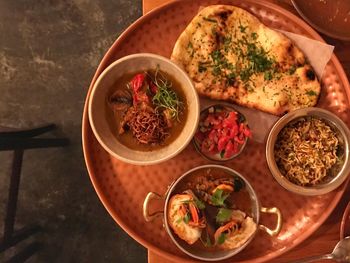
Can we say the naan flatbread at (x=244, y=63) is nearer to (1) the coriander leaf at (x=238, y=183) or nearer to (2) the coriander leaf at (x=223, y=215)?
(1) the coriander leaf at (x=238, y=183)

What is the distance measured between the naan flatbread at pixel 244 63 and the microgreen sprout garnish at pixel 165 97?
0.51 ft

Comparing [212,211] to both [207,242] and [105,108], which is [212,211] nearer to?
[207,242]

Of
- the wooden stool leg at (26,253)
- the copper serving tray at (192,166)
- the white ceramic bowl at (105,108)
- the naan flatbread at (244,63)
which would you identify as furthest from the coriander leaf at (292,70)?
the wooden stool leg at (26,253)

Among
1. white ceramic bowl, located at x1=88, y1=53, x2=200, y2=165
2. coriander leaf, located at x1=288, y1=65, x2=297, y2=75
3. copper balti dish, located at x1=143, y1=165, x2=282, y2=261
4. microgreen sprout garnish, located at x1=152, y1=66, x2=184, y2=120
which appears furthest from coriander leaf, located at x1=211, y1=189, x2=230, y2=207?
coriander leaf, located at x1=288, y1=65, x2=297, y2=75

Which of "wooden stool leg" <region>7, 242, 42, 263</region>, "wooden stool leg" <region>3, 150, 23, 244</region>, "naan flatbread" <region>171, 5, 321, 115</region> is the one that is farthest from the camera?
"wooden stool leg" <region>7, 242, 42, 263</region>

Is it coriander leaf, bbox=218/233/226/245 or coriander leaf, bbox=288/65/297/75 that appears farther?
coriander leaf, bbox=288/65/297/75

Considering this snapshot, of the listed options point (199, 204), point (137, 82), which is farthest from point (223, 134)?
point (137, 82)

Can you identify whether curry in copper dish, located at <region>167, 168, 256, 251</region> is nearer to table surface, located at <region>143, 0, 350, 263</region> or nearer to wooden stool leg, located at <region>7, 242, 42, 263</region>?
table surface, located at <region>143, 0, 350, 263</region>

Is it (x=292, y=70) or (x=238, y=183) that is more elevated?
(x=292, y=70)

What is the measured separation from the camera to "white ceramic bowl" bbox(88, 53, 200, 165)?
2.01 metres

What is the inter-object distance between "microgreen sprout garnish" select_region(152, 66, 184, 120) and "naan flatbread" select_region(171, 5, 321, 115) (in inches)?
6.1

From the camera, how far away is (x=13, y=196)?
10.3 ft

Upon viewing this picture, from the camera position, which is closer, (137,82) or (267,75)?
(137,82)

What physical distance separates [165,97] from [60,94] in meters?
1.56
